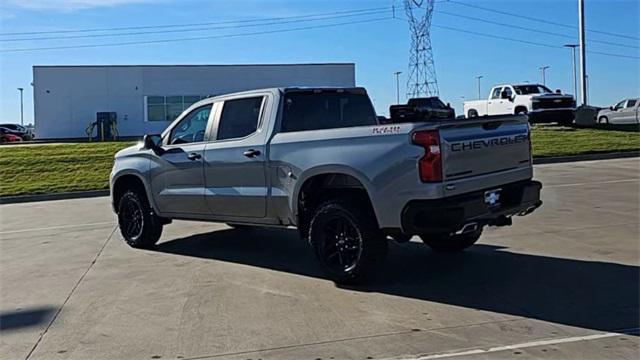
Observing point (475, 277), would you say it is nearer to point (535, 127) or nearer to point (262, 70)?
point (535, 127)

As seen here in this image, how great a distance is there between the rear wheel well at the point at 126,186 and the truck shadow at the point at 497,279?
0.86m

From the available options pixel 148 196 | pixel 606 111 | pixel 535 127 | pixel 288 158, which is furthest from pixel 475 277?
pixel 606 111

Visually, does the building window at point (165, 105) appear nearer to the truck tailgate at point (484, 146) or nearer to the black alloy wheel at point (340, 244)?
the black alloy wheel at point (340, 244)

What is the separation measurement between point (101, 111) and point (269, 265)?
43.4 m

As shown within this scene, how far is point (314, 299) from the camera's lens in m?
6.32

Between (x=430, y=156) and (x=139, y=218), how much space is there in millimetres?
4911

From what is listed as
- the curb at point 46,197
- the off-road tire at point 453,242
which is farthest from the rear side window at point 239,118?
the curb at point 46,197

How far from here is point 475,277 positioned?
696 centimetres

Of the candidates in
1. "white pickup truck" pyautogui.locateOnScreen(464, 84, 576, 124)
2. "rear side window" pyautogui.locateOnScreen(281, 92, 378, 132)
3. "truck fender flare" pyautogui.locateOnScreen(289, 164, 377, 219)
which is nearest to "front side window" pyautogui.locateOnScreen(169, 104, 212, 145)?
"rear side window" pyautogui.locateOnScreen(281, 92, 378, 132)

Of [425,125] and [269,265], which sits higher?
[425,125]

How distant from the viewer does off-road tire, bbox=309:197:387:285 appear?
6.45 meters

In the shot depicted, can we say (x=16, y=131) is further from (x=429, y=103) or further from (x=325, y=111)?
(x=325, y=111)

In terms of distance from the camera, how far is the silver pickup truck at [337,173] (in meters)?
6.05

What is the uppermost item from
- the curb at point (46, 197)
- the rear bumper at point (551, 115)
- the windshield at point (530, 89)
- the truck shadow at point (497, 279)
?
the windshield at point (530, 89)
